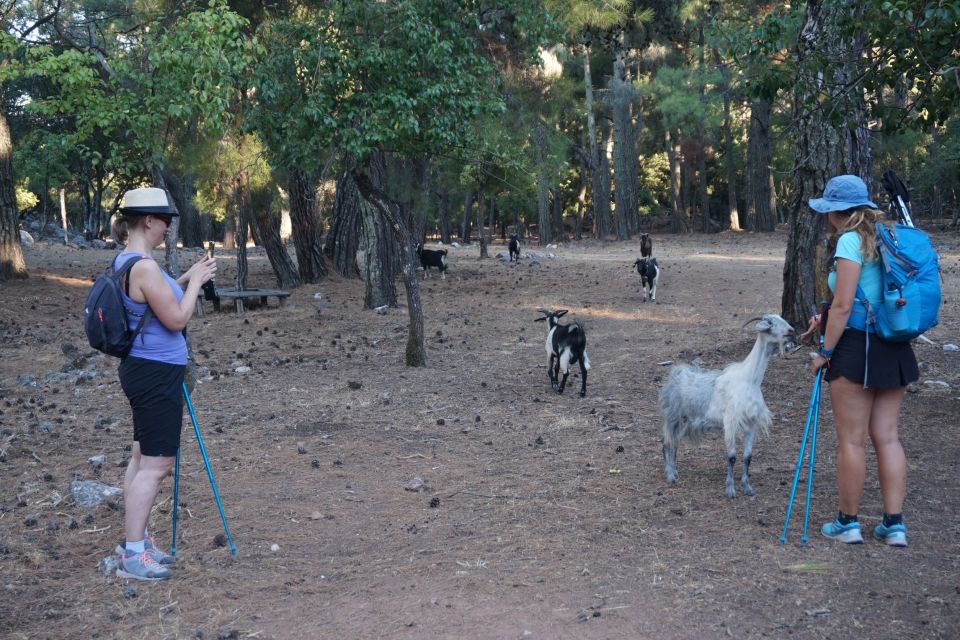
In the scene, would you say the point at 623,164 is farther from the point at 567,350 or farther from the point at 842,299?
the point at 842,299

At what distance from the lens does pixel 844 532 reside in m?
4.96

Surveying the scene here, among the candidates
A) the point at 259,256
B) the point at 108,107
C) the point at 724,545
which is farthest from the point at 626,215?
the point at 724,545

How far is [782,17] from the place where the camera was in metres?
7.53

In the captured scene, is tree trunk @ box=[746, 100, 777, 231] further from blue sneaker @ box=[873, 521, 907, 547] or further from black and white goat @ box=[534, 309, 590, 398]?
blue sneaker @ box=[873, 521, 907, 547]

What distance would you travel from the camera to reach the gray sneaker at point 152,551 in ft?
15.8

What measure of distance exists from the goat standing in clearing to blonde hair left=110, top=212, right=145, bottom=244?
12.6ft

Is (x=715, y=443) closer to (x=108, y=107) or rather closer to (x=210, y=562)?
(x=210, y=562)

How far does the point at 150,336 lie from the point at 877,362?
12.9 ft

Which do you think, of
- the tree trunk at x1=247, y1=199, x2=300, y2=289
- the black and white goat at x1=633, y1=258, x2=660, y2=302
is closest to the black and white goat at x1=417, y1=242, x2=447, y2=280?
the tree trunk at x1=247, y1=199, x2=300, y2=289

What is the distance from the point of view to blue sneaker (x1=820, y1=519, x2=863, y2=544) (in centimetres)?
492

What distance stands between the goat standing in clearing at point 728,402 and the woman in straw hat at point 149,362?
11.3 feet

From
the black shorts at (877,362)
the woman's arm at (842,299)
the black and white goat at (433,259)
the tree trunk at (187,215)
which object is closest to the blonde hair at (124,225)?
the woman's arm at (842,299)

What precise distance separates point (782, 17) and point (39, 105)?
30.0 feet

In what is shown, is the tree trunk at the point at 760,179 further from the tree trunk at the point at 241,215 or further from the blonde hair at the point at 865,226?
the blonde hair at the point at 865,226
